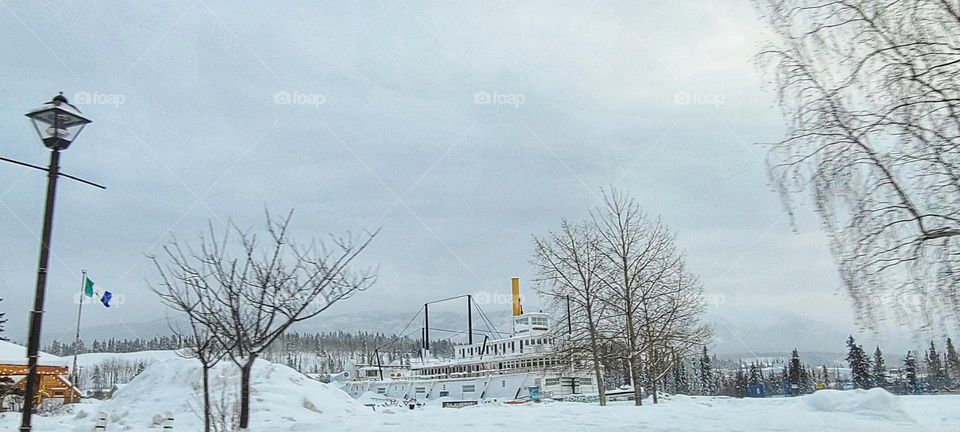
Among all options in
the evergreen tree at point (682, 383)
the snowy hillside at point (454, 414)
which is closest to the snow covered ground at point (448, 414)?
the snowy hillside at point (454, 414)

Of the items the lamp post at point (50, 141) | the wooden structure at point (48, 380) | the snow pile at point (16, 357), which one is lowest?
the wooden structure at point (48, 380)

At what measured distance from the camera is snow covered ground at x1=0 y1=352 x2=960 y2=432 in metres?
11.7

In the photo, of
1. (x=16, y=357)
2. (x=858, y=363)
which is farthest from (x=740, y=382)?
(x=16, y=357)

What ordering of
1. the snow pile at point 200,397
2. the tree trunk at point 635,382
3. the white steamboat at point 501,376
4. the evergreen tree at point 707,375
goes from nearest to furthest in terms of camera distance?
1. the snow pile at point 200,397
2. the tree trunk at point 635,382
3. the white steamboat at point 501,376
4. the evergreen tree at point 707,375

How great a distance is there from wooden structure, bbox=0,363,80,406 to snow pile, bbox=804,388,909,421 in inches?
901

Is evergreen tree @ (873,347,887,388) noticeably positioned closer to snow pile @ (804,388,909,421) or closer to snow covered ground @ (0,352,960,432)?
snow covered ground @ (0,352,960,432)

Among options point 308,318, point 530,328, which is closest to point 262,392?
point 308,318

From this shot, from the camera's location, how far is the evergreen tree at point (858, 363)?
77.7ft

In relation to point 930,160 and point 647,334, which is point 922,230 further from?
point 647,334

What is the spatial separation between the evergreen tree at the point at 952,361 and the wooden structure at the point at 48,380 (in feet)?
79.5

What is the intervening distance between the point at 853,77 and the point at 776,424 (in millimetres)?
6019

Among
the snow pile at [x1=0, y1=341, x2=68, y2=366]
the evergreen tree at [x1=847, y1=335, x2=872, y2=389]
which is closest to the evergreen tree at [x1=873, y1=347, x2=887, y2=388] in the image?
the evergreen tree at [x1=847, y1=335, x2=872, y2=389]

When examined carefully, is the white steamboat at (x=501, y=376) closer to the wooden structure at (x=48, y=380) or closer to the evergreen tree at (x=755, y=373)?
the evergreen tree at (x=755, y=373)

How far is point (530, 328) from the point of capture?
2062 inches
